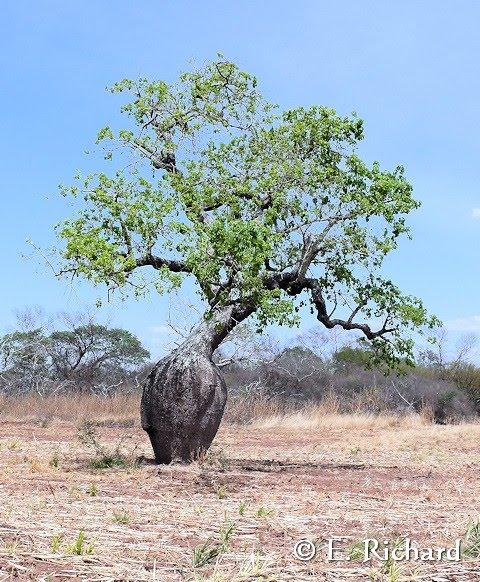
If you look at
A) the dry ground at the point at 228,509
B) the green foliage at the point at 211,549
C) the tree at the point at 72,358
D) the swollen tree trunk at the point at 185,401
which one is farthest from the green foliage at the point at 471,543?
the tree at the point at 72,358

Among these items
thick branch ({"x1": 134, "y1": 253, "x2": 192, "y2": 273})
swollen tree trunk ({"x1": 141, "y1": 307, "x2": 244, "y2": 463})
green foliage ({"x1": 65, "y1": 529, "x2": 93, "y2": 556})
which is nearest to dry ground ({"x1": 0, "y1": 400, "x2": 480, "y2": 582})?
green foliage ({"x1": 65, "y1": 529, "x2": 93, "y2": 556})

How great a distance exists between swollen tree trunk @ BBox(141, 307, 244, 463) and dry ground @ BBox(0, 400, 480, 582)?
346mm

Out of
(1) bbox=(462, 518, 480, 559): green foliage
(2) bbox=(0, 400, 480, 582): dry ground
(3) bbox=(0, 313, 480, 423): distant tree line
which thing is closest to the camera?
(2) bbox=(0, 400, 480, 582): dry ground

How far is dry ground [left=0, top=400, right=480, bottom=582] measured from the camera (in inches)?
216

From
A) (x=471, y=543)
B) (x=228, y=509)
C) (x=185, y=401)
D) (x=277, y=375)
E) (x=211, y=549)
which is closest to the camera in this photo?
(x=211, y=549)

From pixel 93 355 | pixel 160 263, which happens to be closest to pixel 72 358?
pixel 93 355

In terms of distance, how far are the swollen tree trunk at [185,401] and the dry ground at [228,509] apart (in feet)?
1.14

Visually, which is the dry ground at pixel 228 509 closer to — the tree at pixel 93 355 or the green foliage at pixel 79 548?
the green foliage at pixel 79 548

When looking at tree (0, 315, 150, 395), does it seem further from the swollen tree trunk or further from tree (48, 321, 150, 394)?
the swollen tree trunk

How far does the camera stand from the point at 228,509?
26.0 feet

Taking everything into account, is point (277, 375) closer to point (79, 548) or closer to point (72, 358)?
point (72, 358)

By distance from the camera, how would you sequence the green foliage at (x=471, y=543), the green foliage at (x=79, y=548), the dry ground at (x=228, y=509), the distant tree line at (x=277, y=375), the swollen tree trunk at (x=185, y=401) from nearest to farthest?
the dry ground at (x=228, y=509), the green foliage at (x=79, y=548), the green foliage at (x=471, y=543), the swollen tree trunk at (x=185, y=401), the distant tree line at (x=277, y=375)

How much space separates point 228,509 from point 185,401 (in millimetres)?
3897

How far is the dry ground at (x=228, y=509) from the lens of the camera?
5480mm
